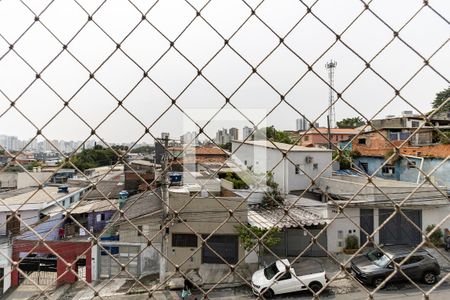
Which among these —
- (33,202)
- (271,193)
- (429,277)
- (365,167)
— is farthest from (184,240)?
(365,167)

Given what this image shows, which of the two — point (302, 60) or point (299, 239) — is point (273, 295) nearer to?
point (299, 239)

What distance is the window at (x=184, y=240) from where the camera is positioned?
18.0ft

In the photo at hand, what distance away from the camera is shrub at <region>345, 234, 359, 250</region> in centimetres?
565

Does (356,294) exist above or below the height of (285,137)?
below

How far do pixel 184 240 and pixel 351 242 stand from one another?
2913 millimetres

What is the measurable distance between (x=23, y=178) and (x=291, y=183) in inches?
223

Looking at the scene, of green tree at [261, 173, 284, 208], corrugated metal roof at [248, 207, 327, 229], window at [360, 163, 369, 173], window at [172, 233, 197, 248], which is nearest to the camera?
corrugated metal roof at [248, 207, 327, 229]

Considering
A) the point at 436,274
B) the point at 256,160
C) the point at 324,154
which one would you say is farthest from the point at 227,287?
the point at 324,154

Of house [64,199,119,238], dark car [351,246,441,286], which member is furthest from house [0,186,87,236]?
dark car [351,246,441,286]

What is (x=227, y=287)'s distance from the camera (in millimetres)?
5098

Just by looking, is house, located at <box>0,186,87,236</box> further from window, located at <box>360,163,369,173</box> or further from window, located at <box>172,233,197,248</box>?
window, located at <box>360,163,369,173</box>

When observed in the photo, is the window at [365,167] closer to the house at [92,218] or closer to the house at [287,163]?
the house at [287,163]

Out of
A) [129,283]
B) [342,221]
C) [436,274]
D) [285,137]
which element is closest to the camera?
[436,274]

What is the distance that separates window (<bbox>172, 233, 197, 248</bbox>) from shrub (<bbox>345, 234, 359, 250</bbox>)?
2660 millimetres
